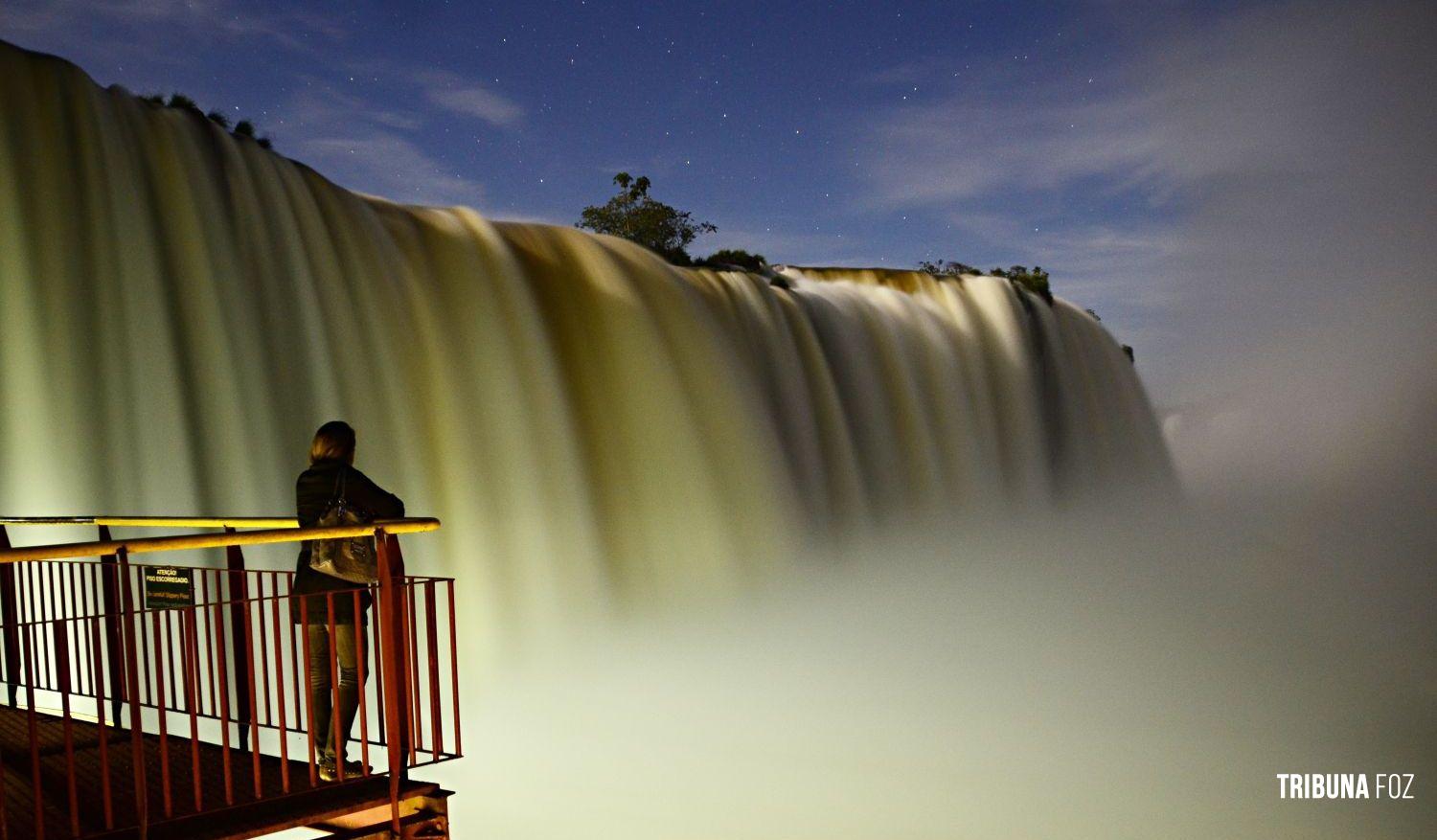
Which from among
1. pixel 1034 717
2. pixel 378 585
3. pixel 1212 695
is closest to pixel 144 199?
pixel 378 585

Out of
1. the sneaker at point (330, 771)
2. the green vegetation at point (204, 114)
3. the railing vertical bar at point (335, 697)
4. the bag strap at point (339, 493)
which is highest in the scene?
the green vegetation at point (204, 114)

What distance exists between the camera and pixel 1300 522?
28.5 m

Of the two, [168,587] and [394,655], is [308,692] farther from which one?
[168,587]

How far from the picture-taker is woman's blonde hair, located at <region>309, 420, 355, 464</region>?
15.3 feet

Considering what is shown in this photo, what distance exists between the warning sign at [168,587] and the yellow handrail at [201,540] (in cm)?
18

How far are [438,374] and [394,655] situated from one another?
744 centimetres

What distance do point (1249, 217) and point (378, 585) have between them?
2832cm

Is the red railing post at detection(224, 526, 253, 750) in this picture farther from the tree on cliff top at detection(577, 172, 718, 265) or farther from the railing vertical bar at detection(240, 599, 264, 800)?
the tree on cliff top at detection(577, 172, 718, 265)

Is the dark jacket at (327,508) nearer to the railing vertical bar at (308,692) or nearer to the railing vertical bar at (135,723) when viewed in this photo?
the railing vertical bar at (308,692)

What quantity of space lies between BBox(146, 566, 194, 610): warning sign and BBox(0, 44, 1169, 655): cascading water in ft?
14.0

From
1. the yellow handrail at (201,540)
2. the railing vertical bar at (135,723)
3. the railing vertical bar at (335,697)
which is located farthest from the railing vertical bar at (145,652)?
the railing vertical bar at (335,697)

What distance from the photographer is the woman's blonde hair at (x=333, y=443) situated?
4.68 metres

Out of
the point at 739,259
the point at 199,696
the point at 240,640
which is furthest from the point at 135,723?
the point at 739,259

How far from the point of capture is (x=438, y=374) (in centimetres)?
1154
